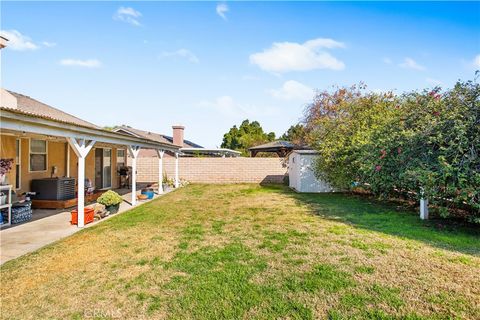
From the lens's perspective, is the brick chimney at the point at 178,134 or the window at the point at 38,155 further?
the brick chimney at the point at 178,134

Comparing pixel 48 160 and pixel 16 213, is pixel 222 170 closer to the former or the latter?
pixel 48 160

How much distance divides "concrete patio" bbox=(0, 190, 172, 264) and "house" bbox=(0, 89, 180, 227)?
0.59 meters

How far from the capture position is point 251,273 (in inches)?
155

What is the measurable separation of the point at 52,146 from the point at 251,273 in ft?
31.2

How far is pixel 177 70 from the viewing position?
533 inches

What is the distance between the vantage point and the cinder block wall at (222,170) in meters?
18.2

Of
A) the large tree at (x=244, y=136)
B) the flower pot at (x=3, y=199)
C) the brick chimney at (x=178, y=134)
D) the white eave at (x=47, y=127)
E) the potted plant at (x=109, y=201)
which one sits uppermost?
the large tree at (x=244, y=136)

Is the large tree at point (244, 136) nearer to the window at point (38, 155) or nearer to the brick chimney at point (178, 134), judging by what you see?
the brick chimney at point (178, 134)

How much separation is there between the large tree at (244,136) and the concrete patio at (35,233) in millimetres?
29191

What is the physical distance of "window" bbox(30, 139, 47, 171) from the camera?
9.19 m

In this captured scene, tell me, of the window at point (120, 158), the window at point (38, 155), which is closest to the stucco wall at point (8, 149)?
the window at point (38, 155)

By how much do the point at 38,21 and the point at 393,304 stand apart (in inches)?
477

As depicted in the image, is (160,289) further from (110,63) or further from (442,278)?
(110,63)

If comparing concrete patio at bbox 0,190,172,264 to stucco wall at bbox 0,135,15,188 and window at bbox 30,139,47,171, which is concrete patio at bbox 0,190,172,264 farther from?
window at bbox 30,139,47,171
